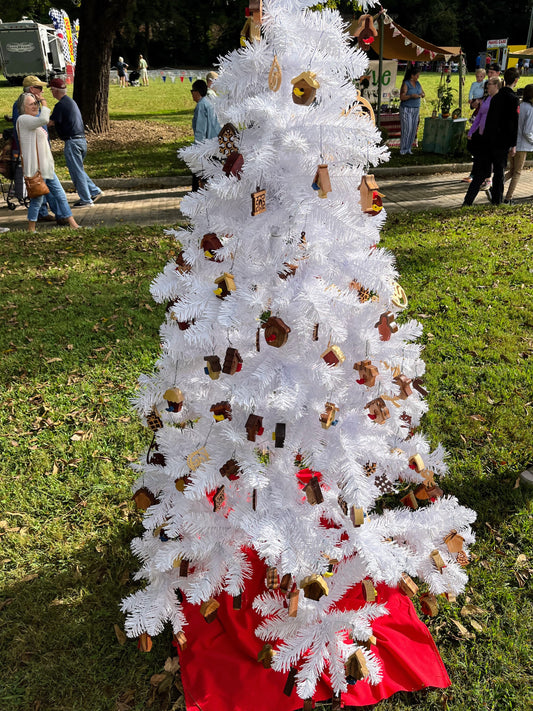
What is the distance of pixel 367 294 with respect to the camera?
236 centimetres

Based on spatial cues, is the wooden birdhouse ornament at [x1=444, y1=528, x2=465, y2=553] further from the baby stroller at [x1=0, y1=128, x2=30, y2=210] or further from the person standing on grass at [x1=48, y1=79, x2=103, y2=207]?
the person standing on grass at [x1=48, y1=79, x2=103, y2=207]

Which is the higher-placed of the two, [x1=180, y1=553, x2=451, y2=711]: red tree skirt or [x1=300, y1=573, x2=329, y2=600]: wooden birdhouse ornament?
[x1=300, y1=573, x2=329, y2=600]: wooden birdhouse ornament

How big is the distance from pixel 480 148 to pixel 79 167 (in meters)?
7.38

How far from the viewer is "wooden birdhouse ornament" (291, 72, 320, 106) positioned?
194cm

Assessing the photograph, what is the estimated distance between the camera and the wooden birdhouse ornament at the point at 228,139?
84.2 inches

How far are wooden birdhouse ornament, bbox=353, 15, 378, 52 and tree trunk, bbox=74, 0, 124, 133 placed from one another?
48.9ft

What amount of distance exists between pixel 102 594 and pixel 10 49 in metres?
42.7

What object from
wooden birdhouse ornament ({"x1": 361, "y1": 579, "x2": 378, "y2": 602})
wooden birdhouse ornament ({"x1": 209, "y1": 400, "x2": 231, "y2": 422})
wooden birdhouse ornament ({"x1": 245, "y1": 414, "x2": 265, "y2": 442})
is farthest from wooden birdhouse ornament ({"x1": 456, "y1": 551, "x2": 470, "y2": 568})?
wooden birdhouse ornament ({"x1": 209, "y1": 400, "x2": 231, "y2": 422})

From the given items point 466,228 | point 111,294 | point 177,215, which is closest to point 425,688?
point 111,294

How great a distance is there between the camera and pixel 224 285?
218 cm

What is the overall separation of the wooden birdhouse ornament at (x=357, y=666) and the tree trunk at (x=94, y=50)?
53.0 ft

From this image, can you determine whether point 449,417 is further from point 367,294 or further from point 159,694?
point 159,694

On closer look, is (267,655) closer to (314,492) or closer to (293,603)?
(293,603)

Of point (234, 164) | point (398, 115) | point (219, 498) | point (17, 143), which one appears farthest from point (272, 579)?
point (398, 115)
